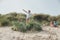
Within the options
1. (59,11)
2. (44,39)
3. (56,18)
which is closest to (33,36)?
(44,39)

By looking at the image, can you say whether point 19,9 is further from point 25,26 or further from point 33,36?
point 33,36

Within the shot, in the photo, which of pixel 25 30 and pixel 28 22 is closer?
pixel 25 30

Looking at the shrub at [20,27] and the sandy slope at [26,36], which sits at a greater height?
the shrub at [20,27]

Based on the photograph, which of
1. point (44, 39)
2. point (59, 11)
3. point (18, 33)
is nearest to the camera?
point (44, 39)

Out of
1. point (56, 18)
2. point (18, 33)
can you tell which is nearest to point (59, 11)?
point (56, 18)

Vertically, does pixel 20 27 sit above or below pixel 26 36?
above

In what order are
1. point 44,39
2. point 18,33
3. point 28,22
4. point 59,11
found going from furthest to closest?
point 59,11
point 28,22
point 18,33
point 44,39

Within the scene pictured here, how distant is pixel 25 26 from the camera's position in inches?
728

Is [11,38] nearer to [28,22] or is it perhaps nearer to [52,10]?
[28,22]

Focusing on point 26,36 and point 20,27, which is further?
point 20,27

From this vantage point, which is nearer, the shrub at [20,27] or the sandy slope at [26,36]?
the sandy slope at [26,36]

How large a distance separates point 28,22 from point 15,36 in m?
3.49

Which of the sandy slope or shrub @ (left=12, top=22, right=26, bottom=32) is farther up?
shrub @ (left=12, top=22, right=26, bottom=32)

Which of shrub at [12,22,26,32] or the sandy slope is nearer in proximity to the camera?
the sandy slope
